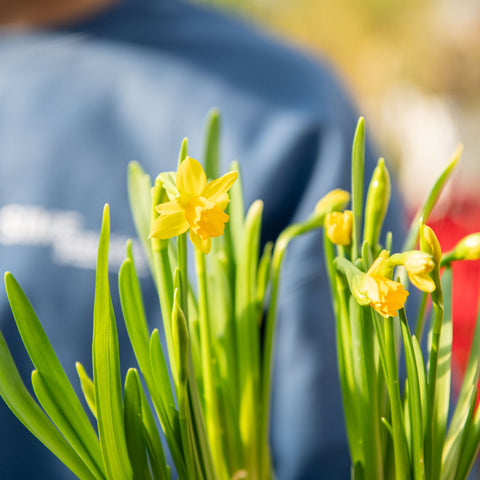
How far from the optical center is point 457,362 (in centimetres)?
83

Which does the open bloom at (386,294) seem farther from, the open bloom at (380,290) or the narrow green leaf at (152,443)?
the narrow green leaf at (152,443)

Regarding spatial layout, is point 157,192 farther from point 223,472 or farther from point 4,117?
point 4,117

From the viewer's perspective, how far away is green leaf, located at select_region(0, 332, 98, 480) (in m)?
0.21

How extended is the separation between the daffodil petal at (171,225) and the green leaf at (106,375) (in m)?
0.03

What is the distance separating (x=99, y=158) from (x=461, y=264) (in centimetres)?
60

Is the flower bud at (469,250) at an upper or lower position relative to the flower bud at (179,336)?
upper

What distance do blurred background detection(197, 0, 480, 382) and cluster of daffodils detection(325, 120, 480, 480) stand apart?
5.80ft

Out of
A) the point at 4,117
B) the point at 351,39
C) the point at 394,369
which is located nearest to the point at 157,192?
the point at 394,369

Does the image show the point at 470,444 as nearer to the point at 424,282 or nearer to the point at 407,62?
the point at 424,282

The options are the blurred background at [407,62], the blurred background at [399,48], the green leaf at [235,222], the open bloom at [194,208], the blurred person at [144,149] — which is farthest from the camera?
A: the blurred background at [399,48]

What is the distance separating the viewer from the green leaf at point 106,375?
207 millimetres

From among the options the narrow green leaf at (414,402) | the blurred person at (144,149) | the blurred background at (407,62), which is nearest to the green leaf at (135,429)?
the narrow green leaf at (414,402)

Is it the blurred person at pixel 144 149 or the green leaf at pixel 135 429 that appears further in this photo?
the blurred person at pixel 144 149

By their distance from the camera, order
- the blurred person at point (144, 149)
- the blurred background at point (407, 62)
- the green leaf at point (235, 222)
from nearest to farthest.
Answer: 1. the green leaf at point (235, 222)
2. the blurred person at point (144, 149)
3. the blurred background at point (407, 62)
